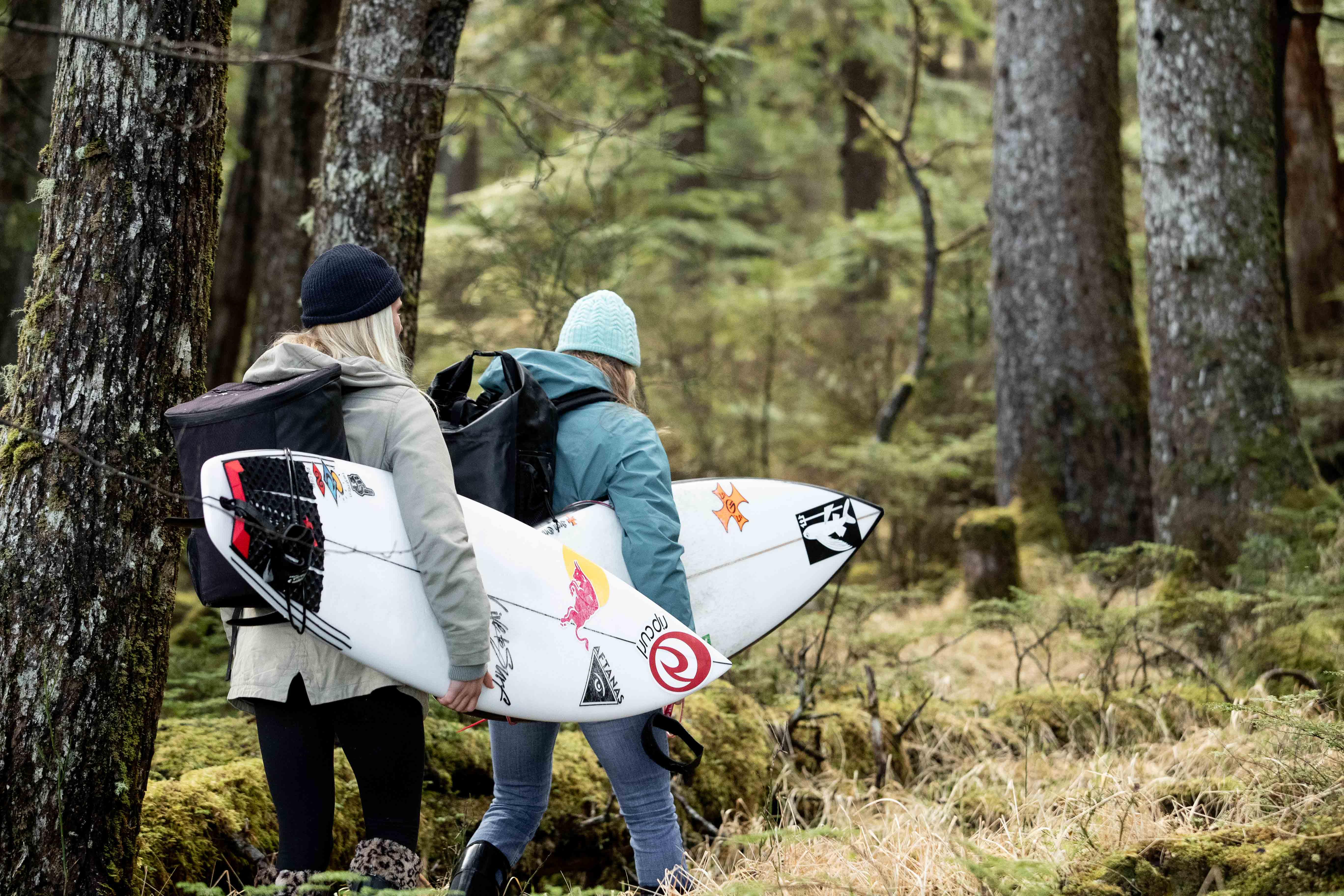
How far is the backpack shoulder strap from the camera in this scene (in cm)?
302

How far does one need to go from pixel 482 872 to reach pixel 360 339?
1497 mm

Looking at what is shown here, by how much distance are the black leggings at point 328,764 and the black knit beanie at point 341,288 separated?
2.94 ft

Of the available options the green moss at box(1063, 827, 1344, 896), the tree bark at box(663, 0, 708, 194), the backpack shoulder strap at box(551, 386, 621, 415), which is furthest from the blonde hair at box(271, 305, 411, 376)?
the tree bark at box(663, 0, 708, 194)

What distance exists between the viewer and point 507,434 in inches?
113

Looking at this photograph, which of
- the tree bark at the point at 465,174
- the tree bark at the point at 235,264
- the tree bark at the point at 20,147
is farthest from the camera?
the tree bark at the point at 465,174

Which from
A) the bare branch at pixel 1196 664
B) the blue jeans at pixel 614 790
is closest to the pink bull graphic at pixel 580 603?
the blue jeans at pixel 614 790

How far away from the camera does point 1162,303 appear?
250 inches

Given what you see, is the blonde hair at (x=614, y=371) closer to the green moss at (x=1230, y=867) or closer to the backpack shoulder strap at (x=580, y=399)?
the backpack shoulder strap at (x=580, y=399)

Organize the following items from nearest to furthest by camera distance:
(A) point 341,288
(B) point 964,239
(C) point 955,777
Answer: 1. (A) point 341,288
2. (C) point 955,777
3. (B) point 964,239

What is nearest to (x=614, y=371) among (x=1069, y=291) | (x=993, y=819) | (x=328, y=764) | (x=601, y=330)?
(x=601, y=330)

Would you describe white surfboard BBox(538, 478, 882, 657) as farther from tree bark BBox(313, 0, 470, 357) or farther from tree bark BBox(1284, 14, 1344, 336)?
tree bark BBox(1284, 14, 1344, 336)

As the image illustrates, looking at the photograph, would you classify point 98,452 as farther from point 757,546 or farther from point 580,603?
point 757,546

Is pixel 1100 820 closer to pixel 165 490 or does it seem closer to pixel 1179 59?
pixel 165 490

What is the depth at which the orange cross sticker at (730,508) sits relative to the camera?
3.98 metres
